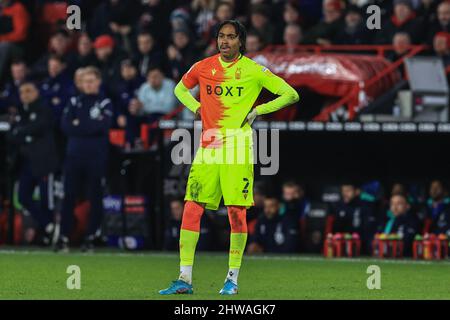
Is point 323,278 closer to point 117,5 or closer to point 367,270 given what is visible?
point 367,270

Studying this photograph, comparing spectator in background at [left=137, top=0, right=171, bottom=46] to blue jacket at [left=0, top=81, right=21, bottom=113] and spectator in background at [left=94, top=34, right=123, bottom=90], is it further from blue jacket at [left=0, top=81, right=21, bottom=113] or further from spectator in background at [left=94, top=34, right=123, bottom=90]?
blue jacket at [left=0, top=81, right=21, bottom=113]

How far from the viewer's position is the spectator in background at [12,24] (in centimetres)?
2336

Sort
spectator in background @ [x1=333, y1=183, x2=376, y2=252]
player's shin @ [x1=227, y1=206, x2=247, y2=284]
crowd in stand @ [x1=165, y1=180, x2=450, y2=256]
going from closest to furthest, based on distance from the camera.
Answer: player's shin @ [x1=227, y1=206, x2=247, y2=284], crowd in stand @ [x1=165, y1=180, x2=450, y2=256], spectator in background @ [x1=333, y1=183, x2=376, y2=252]

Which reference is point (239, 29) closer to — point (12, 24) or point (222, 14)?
point (222, 14)

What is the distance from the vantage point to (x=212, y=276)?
43.9 feet

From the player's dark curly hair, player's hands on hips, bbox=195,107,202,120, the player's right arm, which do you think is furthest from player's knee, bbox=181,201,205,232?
the player's dark curly hair

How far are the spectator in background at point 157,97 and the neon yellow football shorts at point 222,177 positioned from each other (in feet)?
27.9

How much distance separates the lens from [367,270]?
14297mm

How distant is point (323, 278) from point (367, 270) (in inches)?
48.5

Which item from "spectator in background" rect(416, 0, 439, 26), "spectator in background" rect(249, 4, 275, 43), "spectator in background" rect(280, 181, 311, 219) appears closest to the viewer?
"spectator in background" rect(280, 181, 311, 219)

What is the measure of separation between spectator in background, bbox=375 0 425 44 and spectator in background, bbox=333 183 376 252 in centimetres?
279

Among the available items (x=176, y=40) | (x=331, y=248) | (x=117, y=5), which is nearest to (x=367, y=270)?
(x=331, y=248)

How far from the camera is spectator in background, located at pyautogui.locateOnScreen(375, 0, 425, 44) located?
19484 millimetres

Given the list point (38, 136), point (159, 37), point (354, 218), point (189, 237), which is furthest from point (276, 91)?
point (159, 37)
